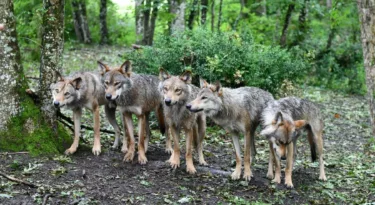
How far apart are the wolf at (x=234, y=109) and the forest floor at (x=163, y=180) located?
0.54m

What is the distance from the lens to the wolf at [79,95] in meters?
8.15

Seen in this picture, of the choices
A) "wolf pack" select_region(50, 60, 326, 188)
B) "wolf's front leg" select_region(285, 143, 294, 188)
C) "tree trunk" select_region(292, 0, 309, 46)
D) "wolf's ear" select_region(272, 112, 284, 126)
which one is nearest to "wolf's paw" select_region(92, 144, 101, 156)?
"wolf pack" select_region(50, 60, 326, 188)

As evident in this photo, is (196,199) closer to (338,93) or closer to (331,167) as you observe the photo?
(331,167)

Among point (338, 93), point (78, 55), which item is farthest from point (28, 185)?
point (338, 93)

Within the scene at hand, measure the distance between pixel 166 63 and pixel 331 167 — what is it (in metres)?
4.81

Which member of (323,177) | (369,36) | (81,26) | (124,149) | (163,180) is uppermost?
(369,36)

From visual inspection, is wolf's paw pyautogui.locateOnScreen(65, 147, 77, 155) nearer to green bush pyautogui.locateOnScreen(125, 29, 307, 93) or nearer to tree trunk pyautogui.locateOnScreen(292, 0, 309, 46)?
green bush pyautogui.locateOnScreen(125, 29, 307, 93)

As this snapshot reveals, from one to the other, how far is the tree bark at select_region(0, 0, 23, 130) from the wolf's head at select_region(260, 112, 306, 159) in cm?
448

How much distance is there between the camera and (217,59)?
11.2 metres

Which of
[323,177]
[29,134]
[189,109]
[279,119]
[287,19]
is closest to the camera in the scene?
[189,109]

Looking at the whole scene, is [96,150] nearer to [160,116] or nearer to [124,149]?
[124,149]

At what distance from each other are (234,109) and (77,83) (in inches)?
118

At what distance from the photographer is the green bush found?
11.6 m

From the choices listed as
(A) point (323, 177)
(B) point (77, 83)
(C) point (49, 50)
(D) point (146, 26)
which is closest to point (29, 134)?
(B) point (77, 83)
